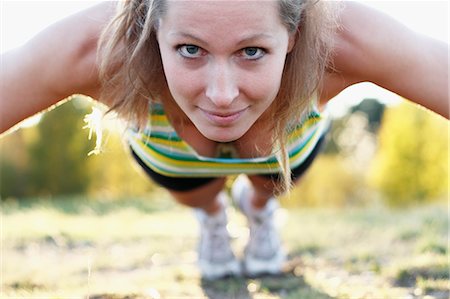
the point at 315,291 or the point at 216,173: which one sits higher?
the point at 216,173

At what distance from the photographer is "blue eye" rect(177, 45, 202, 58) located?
1.68 metres

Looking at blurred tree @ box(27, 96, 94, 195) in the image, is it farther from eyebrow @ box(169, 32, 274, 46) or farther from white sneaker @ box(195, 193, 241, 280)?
eyebrow @ box(169, 32, 274, 46)

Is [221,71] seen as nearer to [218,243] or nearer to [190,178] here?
[190,178]

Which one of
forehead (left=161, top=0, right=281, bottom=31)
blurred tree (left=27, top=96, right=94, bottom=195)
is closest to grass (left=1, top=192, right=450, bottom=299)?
forehead (left=161, top=0, right=281, bottom=31)

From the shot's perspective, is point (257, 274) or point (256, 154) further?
point (257, 274)

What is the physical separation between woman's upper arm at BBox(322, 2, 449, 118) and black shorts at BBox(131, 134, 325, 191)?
2.25 ft

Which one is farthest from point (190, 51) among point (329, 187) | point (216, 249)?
point (329, 187)

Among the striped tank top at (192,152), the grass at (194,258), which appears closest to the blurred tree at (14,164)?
the grass at (194,258)

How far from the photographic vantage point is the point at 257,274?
123 inches

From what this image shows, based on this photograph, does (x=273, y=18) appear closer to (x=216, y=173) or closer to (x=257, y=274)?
(x=216, y=173)

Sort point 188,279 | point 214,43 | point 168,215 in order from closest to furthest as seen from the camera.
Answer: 1. point 214,43
2. point 188,279
3. point 168,215

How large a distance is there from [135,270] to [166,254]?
0.48 meters

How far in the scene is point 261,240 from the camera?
3.32 m

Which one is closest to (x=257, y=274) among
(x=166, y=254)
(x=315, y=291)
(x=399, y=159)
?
(x=315, y=291)
